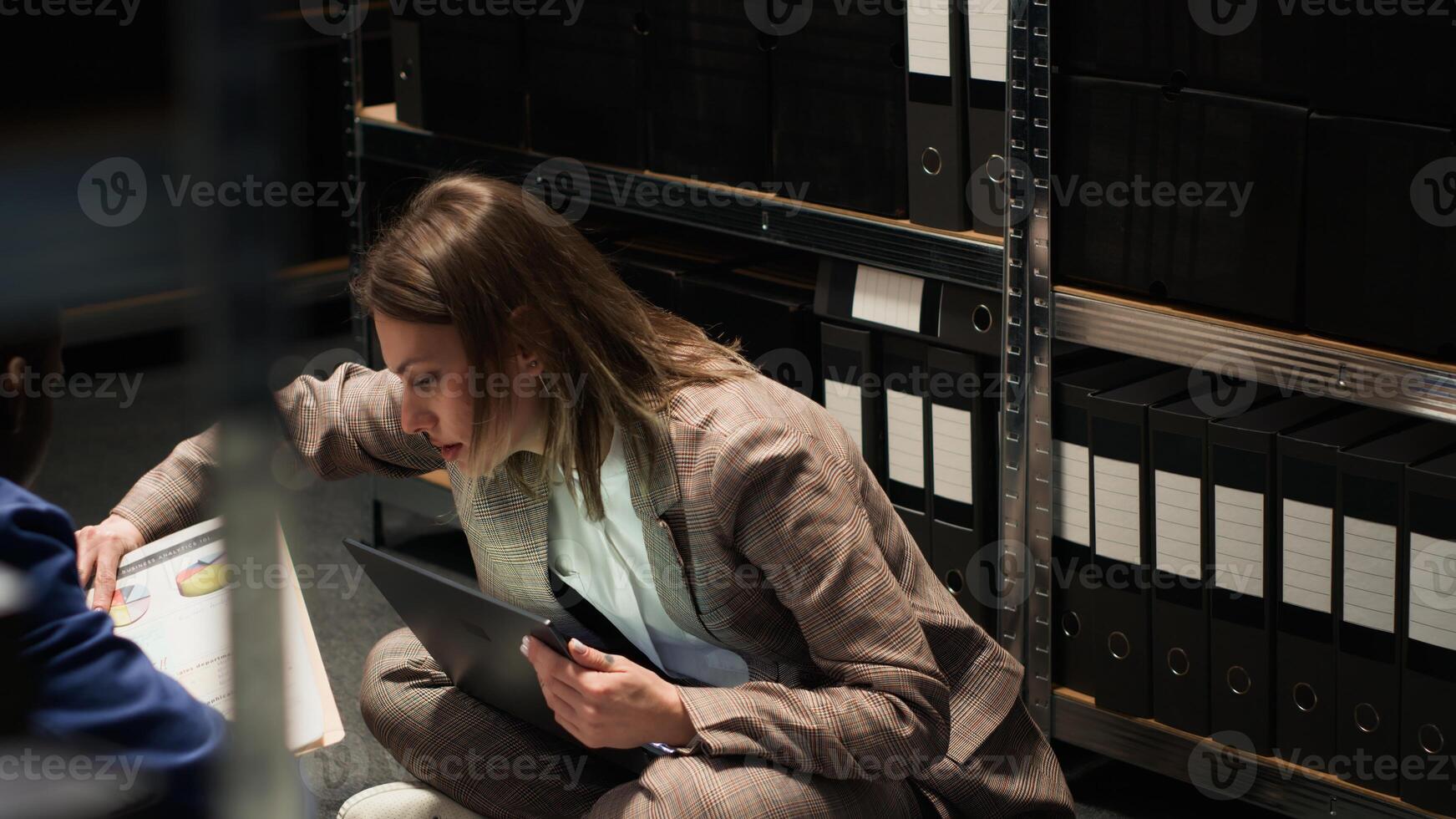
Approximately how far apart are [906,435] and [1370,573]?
558mm

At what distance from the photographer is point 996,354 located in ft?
5.54

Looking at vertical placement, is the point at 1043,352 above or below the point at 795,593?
above

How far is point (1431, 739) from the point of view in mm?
1430

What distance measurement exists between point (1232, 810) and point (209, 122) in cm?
169

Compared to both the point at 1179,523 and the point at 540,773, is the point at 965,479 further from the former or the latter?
the point at 540,773

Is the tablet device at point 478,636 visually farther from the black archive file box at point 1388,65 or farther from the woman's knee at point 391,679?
the black archive file box at point 1388,65

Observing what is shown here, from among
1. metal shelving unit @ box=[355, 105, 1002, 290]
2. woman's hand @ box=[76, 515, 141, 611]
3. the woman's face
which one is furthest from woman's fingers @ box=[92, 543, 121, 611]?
metal shelving unit @ box=[355, 105, 1002, 290]

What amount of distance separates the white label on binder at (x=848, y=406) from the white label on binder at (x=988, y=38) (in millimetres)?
414

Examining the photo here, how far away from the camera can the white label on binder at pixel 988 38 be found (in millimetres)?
1583

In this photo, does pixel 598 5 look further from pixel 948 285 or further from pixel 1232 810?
pixel 1232 810

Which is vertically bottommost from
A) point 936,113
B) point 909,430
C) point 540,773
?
point 540,773

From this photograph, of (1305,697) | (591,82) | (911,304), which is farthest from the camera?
(591,82)

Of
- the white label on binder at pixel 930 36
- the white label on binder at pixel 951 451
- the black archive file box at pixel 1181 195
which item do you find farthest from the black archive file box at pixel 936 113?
the white label on binder at pixel 951 451

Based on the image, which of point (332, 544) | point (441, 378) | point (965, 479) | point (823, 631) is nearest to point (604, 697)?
point (823, 631)
